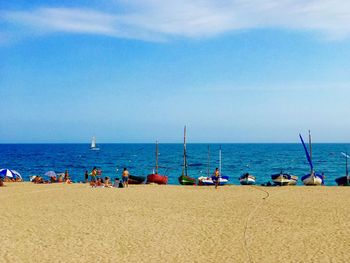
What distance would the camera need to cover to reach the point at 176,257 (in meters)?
15.4

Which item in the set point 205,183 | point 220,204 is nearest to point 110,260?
point 220,204

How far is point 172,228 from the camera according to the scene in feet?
65.7

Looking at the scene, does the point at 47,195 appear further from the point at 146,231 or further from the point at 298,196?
the point at 298,196

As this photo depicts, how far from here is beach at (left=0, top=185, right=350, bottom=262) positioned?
1570 centimetres

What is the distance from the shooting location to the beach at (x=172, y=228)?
51.5 ft

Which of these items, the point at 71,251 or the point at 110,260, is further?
the point at 71,251

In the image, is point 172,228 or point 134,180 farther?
point 134,180

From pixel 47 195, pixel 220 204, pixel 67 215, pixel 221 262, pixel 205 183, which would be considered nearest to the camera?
pixel 221 262

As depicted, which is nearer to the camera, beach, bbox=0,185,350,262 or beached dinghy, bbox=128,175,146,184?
beach, bbox=0,185,350,262

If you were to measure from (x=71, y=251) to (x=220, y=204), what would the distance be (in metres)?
13.0

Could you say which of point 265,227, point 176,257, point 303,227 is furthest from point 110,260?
point 303,227

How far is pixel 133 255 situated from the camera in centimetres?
1566

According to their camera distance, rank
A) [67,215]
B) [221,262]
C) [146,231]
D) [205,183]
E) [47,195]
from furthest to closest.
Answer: [205,183], [47,195], [67,215], [146,231], [221,262]

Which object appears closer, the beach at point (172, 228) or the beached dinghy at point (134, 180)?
the beach at point (172, 228)
